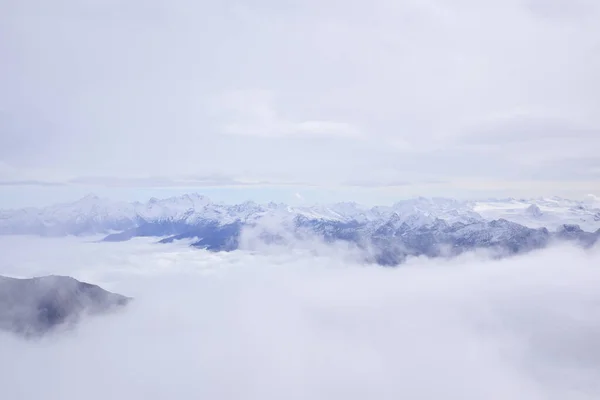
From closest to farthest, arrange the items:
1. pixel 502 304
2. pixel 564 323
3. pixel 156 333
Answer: pixel 156 333 < pixel 564 323 < pixel 502 304

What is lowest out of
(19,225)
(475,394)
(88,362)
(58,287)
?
(475,394)

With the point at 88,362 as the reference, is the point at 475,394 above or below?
below

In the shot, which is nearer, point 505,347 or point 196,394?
point 196,394

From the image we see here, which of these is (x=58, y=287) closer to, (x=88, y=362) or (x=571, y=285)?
(x=88, y=362)

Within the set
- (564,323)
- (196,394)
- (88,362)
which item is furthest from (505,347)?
(88,362)

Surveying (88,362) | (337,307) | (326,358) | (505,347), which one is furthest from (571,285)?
(88,362)

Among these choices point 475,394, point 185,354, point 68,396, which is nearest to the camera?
point 68,396

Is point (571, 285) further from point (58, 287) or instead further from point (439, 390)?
point (58, 287)
